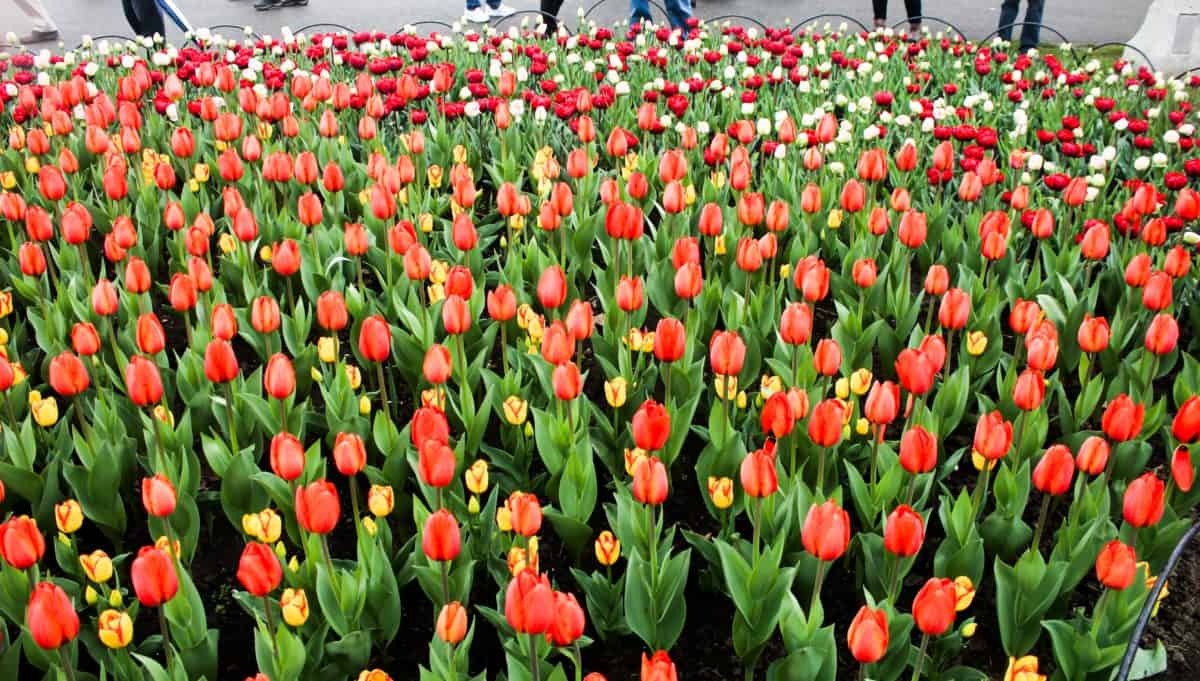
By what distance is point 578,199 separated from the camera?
388cm

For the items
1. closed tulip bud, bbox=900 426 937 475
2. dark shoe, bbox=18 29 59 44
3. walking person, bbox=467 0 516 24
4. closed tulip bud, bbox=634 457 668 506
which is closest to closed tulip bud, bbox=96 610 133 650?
closed tulip bud, bbox=634 457 668 506

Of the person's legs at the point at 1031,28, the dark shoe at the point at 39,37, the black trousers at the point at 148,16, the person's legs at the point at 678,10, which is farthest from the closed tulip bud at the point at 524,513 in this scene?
the dark shoe at the point at 39,37

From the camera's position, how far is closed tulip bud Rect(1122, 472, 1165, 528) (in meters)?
1.76

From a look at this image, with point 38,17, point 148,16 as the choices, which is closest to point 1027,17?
point 148,16

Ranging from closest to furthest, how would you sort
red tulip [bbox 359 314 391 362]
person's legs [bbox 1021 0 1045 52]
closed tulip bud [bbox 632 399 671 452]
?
1. closed tulip bud [bbox 632 399 671 452]
2. red tulip [bbox 359 314 391 362]
3. person's legs [bbox 1021 0 1045 52]

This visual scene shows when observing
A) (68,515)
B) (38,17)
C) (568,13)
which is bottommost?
(568,13)

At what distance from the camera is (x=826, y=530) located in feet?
5.54

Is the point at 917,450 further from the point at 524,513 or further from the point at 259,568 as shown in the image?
the point at 259,568

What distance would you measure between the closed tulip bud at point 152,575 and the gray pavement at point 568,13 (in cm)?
975

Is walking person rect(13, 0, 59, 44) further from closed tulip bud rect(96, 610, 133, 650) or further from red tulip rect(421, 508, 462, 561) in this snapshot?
red tulip rect(421, 508, 462, 561)

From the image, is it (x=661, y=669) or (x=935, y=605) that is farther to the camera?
(x=935, y=605)

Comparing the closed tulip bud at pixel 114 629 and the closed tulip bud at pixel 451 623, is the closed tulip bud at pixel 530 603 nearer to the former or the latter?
the closed tulip bud at pixel 451 623

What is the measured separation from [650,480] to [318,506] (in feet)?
1.76

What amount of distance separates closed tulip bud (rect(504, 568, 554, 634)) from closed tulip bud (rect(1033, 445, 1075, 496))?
909 mm
